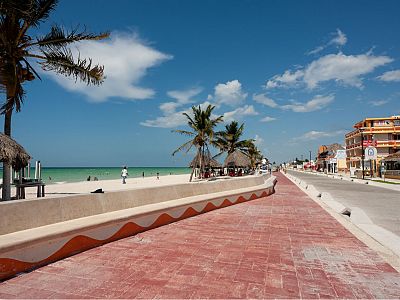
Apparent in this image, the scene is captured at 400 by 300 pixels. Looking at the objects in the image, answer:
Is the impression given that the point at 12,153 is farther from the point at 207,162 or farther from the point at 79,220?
the point at 207,162

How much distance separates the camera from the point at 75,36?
8109 mm

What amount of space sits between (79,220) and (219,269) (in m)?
2.62

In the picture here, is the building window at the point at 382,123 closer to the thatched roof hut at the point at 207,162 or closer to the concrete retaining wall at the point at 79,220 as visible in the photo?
the thatched roof hut at the point at 207,162

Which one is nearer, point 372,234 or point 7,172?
point 372,234

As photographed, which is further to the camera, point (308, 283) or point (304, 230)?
point (304, 230)

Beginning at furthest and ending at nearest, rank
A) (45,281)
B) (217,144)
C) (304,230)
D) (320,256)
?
(217,144), (304,230), (320,256), (45,281)

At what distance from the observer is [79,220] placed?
4.87 meters

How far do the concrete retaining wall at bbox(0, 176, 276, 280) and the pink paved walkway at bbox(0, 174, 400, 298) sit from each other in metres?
0.19

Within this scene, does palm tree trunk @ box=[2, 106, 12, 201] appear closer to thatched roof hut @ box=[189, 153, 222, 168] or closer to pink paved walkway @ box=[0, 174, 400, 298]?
pink paved walkway @ box=[0, 174, 400, 298]

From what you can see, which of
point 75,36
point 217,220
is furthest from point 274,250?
point 75,36

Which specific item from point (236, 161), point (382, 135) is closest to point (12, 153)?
point (236, 161)

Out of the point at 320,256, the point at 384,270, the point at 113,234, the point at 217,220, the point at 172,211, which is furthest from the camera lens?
the point at 217,220

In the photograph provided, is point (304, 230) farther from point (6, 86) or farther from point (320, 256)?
point (6, 86)

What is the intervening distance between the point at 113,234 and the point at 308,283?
138 inches
